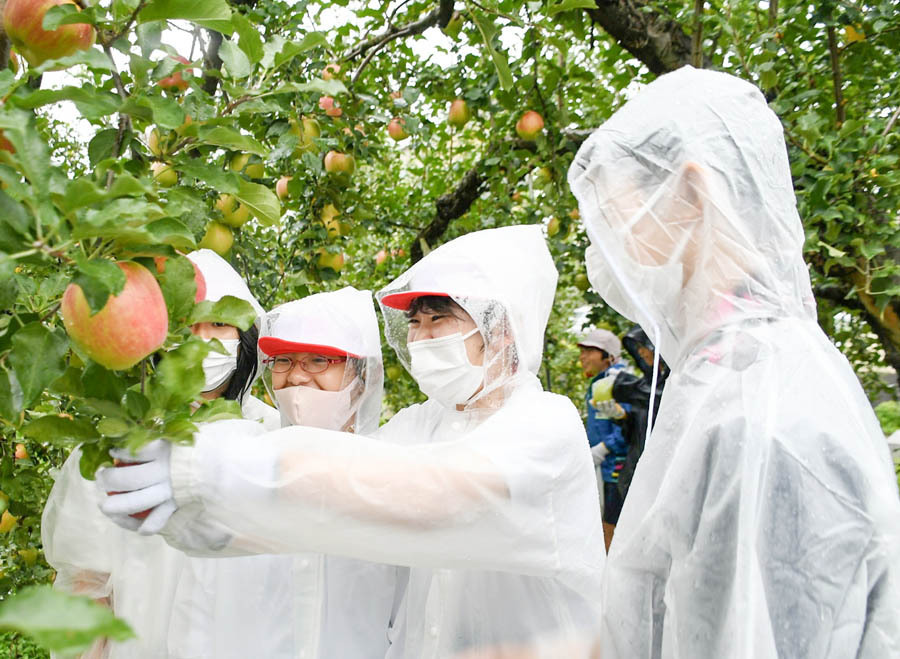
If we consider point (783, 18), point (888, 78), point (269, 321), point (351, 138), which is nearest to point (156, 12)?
point (269, 321)

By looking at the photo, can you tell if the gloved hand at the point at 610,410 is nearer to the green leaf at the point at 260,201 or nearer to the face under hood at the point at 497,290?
the face under hood at the point at 497,290

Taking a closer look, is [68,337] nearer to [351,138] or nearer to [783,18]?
[351,138]

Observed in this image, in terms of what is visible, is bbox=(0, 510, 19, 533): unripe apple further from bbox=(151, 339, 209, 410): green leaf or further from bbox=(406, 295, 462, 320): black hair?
bbox=(151, 339, 209, 410): green leaf

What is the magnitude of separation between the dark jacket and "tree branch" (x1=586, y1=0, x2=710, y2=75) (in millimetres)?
1128

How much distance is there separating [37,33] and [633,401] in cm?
302

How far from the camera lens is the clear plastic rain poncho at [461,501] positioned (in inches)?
37.7

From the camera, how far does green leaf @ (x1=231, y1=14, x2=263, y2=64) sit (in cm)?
99

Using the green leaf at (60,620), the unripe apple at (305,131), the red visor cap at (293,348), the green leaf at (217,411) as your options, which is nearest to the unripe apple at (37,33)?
the green leaf at (217,411)

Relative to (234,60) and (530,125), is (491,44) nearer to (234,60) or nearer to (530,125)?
(234,60)

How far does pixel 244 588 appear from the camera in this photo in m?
1.49

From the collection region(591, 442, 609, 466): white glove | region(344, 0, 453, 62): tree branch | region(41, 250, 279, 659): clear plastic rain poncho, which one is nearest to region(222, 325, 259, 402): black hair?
region(41, 250, 279, 659): clear plastic rain poncho

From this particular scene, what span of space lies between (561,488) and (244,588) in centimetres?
71

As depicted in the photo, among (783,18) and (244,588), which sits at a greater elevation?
(783,18)

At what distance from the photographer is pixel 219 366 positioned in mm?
1630
